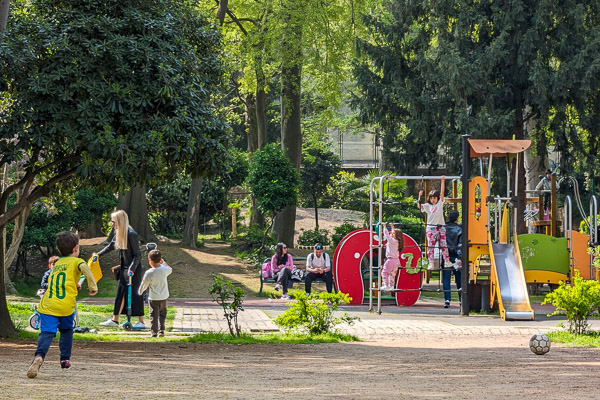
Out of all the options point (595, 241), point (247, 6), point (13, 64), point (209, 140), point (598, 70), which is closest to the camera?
point (13, 64)

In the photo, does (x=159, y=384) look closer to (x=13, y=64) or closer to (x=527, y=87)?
(x=13, y=64)

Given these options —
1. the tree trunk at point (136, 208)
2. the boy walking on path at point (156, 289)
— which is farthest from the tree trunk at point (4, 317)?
the tree trunk at point (136, 208)

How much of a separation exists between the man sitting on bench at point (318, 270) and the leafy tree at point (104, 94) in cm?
901

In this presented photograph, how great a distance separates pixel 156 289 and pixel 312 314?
92.0 inches

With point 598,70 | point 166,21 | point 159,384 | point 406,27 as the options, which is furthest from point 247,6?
point 159,384

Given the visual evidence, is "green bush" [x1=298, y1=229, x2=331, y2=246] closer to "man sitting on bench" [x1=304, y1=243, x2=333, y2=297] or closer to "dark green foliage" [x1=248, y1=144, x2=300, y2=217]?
"dark green foliage" [x1=248, y1=144, x2=300, y2=217]

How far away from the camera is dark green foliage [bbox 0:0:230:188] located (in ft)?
36.2

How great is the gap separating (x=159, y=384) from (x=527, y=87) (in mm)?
21830

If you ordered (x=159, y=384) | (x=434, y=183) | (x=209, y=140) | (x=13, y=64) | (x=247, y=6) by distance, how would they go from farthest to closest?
(x=434, y=183), (x=247, y=6), (x=209, y=140), (x=13, y=64), (x=159, y=384)

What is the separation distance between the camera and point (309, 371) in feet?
30.2

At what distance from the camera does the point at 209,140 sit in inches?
472

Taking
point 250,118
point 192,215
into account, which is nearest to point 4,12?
point 192,215

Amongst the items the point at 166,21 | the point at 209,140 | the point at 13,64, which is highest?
the point at 166,21

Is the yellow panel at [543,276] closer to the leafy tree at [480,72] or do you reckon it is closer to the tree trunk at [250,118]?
the leafy tree at [480,72]
